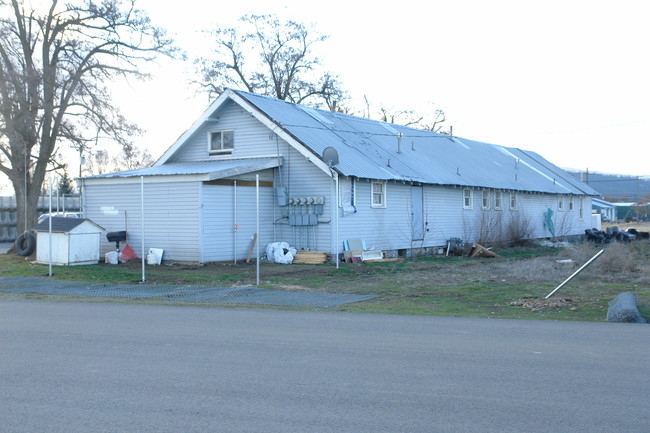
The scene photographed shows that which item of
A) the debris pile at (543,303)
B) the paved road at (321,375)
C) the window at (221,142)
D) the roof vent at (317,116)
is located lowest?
the paved road at (321,375)

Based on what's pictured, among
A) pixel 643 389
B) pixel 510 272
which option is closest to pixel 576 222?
pixel 510 272

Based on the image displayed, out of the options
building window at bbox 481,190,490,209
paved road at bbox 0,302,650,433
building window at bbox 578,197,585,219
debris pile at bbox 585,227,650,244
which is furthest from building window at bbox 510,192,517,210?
paved road at bbox 0,302,650,433

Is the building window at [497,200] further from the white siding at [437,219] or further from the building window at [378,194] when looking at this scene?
the building window at [378,194]

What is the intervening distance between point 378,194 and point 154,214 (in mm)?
8138

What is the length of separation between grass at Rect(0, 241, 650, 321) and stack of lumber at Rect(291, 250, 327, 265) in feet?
2.88

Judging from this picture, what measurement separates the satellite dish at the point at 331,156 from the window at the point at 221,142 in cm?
494

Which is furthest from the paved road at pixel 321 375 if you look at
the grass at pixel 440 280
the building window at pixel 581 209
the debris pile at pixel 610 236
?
the building window at pixel 581 209

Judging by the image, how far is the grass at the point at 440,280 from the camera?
44.7ft

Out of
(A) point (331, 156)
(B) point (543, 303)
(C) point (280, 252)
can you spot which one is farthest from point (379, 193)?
(B) point (543, 303)

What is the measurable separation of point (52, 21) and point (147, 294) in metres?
19.1

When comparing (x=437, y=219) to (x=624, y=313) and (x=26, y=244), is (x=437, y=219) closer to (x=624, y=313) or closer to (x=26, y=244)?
(x=26, y=244)

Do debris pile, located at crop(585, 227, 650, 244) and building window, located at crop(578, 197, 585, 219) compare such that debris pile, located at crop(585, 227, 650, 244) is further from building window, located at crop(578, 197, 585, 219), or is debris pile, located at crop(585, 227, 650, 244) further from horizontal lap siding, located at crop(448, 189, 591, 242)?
building window, located at crop(578, 197, 585, 219)

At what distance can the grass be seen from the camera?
537 inches

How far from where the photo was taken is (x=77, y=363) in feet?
27.5
